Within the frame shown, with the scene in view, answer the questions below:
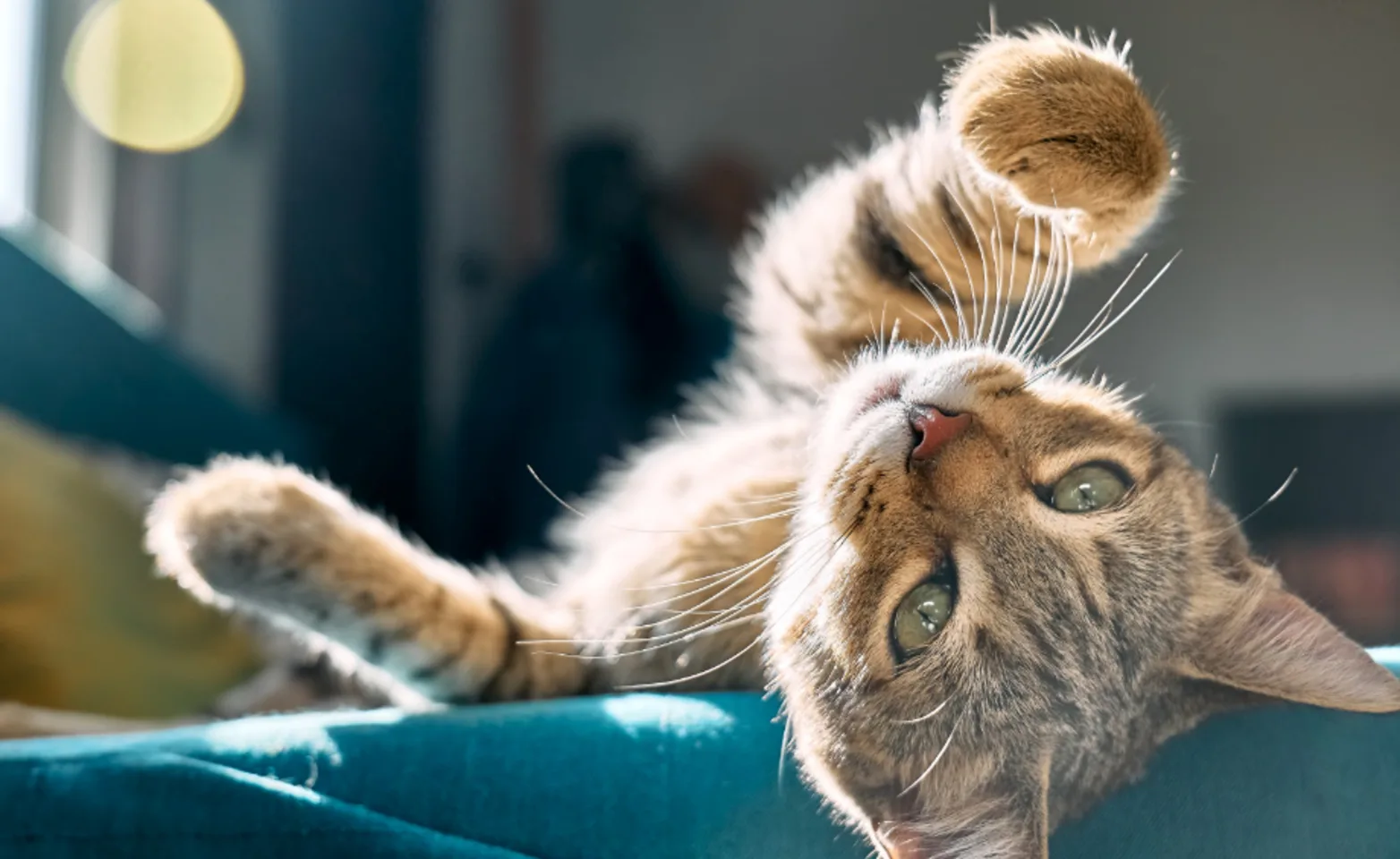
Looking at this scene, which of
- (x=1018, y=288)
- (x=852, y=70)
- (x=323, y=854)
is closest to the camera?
(x=323, y=854)

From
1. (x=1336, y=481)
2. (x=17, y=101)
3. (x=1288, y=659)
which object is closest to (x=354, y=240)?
(x=17, y=101)

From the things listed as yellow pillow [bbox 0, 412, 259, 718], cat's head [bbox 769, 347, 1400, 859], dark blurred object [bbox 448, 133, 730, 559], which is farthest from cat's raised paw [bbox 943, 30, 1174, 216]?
dark blurred object [bbox 448, 133, 730, 559]

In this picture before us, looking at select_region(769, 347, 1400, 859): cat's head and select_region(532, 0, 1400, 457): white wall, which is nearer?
select_region(769, 347, 1400, 859): cat's head

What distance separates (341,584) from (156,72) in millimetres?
1678

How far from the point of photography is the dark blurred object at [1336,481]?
1.02 meters

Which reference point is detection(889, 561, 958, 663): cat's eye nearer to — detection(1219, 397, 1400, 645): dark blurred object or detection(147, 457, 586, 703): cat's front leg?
detection(147, 457, 586, 703): cat's front leg

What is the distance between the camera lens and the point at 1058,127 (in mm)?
631

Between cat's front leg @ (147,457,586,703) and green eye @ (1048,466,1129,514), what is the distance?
347mm

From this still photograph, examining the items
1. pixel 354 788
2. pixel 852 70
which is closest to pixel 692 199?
pixel 852 70

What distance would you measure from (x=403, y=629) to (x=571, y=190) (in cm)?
154

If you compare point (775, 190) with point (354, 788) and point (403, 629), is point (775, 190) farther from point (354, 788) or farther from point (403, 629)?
point (354, 788)

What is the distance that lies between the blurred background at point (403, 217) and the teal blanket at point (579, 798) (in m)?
0.87

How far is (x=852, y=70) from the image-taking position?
1.48 metres

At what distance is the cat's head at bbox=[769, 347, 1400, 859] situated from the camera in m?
0.55
